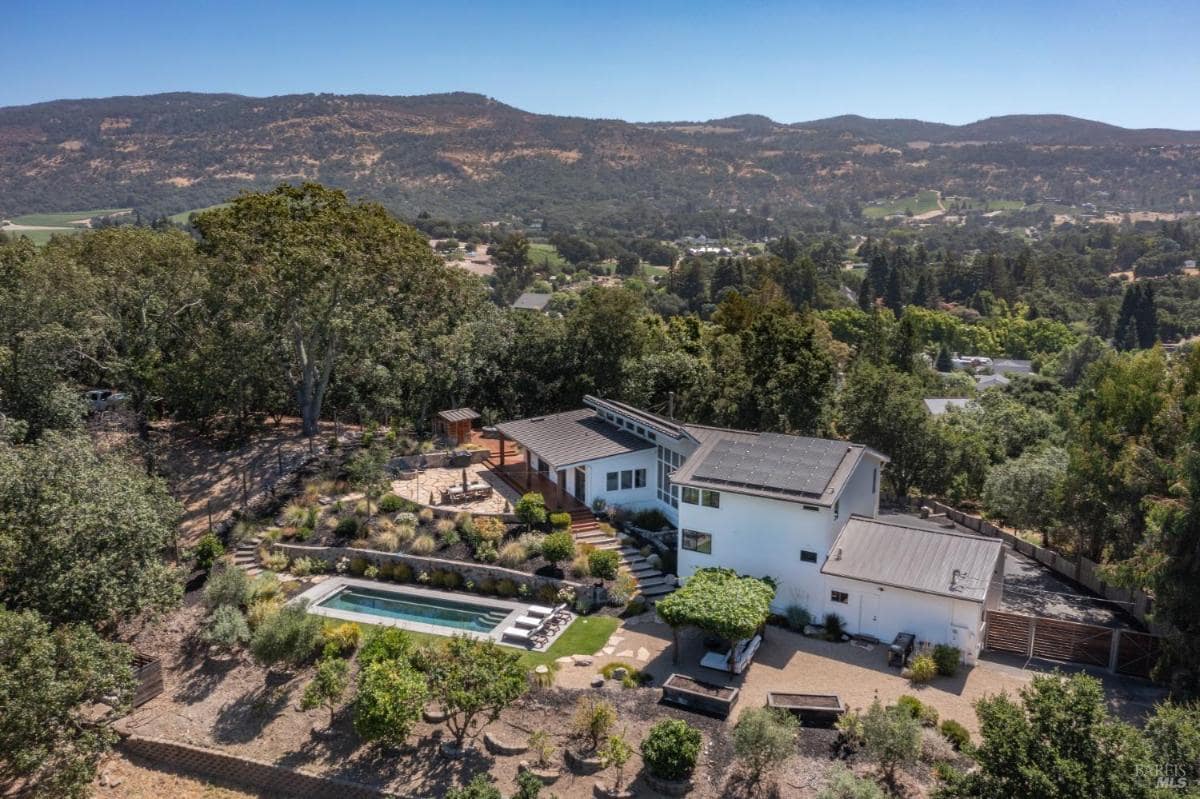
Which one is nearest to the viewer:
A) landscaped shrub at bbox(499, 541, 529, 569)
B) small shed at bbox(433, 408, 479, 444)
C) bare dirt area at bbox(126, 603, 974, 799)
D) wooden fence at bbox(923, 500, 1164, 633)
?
bare dirt area at bbox(126, 603, 974, 799)

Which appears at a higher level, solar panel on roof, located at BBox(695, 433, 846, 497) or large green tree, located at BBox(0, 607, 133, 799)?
solar panel on roof, located at BBox(695, 433, 846, 497)

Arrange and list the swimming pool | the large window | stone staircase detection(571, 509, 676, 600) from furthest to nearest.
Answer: stone staircase detection(571, 509, 676, 600) → the large window → the swimming pool

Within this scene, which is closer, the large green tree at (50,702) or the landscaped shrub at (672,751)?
the large green tree at (50,702)

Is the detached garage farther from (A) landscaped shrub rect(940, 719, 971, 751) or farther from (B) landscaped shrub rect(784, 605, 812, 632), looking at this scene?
(A) landscaped shrub rect(940, 719, 971, 751)

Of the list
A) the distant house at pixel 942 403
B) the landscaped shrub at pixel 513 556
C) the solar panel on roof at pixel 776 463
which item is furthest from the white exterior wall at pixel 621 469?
the distant house at pixel 942 403

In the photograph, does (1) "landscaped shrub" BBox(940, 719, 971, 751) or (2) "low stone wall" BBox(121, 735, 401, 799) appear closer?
(1) "landscaped shrub" BBox(940, 719, 971, 751)

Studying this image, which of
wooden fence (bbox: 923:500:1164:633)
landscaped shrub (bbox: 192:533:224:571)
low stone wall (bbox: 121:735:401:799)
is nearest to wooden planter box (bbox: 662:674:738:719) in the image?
low stone wall (bbox: 121:735:401:799)

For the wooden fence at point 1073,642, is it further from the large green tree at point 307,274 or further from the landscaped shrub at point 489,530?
the large green tree at point 307,274
